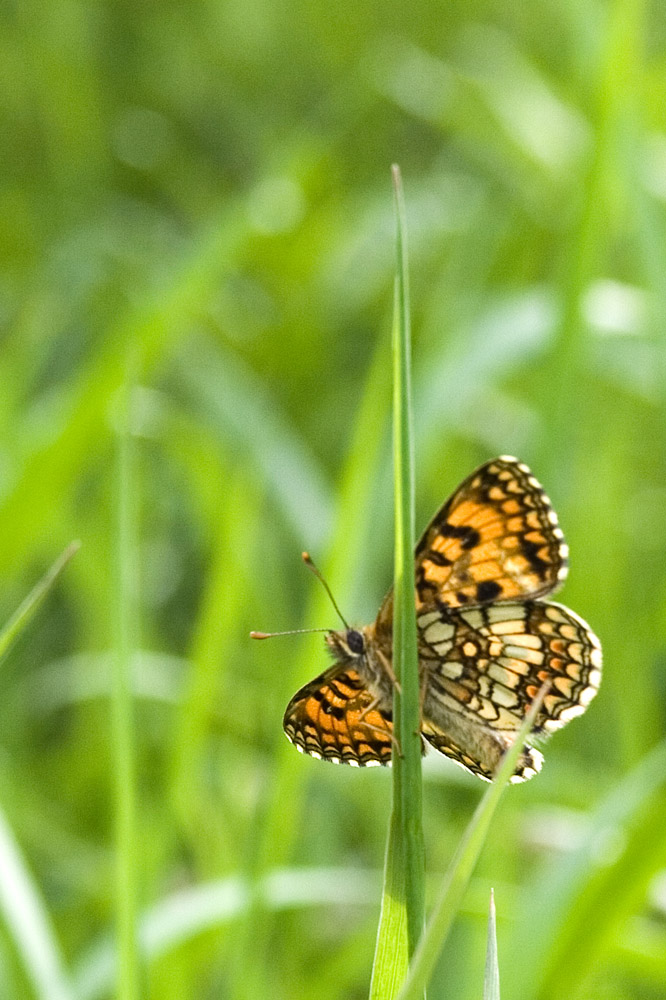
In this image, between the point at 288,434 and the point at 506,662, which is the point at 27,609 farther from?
the point at 288,434

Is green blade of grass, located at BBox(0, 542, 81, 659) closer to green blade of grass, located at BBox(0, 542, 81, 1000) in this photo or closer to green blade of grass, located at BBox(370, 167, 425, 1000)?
green blade of grass, located at BBox(370, 167, 425, 1000)

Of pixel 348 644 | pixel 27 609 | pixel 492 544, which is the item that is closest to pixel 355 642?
pixel 348 644

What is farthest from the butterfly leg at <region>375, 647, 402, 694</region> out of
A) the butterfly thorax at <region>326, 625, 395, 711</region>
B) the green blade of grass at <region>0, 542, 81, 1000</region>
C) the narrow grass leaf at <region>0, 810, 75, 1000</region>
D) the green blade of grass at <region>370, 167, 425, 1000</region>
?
the narrow grass leaf at <region>0, 810, 75, 1000</region>

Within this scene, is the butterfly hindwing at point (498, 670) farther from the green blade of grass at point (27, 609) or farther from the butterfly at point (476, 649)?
the green blade of grass at point (27, 609)

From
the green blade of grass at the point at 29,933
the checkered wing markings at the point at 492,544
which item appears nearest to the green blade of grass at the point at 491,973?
the checkered wing markings at the point at 492,544

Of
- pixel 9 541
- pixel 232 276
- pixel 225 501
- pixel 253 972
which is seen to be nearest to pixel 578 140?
pixel 232 276

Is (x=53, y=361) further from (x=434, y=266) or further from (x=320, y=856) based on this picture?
(x=320, y=856)
